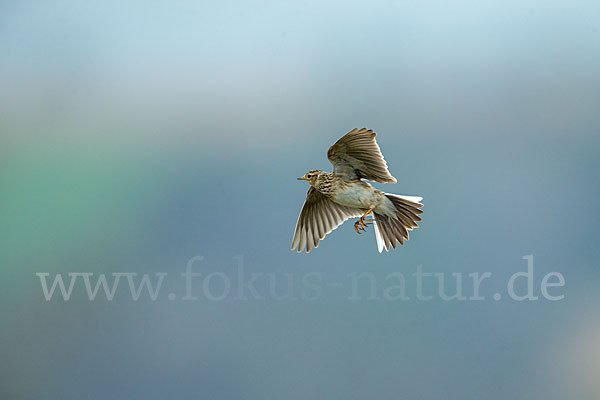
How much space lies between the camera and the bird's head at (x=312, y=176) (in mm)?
4914

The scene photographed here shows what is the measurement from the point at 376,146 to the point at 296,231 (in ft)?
3.48

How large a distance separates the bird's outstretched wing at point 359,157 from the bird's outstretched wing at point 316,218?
17.6 inches

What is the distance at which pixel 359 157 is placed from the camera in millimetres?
4676

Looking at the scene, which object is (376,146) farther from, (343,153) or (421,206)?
(421,206)

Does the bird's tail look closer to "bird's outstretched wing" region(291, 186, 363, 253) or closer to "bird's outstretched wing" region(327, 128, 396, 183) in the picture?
"bird's outstretched wing" region(327, 128, 396, 183)

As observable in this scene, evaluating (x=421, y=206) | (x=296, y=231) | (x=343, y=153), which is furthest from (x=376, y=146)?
(x=296, y=231)

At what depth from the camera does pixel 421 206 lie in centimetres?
483

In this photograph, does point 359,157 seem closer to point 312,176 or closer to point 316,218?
point 312,176

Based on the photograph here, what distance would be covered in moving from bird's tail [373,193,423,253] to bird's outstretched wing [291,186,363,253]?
1.11ft

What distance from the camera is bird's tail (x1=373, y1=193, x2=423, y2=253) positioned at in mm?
4816

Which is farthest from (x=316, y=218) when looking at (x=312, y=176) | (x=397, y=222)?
(x=397, y=222)

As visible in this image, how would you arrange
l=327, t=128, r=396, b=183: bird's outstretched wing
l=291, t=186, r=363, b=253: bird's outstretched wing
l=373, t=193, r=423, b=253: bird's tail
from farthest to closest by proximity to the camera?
l=291, t=186, r=363, b=253: bird's outstretched wing, l=373, t=193, r=423, b=253: bird's tail, l=327, t=128, r=396, b=183: bird's outstretched wing

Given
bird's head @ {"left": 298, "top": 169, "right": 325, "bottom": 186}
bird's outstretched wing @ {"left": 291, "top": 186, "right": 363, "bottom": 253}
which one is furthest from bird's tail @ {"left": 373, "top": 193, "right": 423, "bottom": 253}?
bird's head @ {"left": 298, "top": 169, "right": 325, "bottom": 186}

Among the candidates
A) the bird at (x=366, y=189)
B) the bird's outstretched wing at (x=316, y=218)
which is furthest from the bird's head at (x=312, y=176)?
the bird's outstretched wing at (x=316, y=218)
